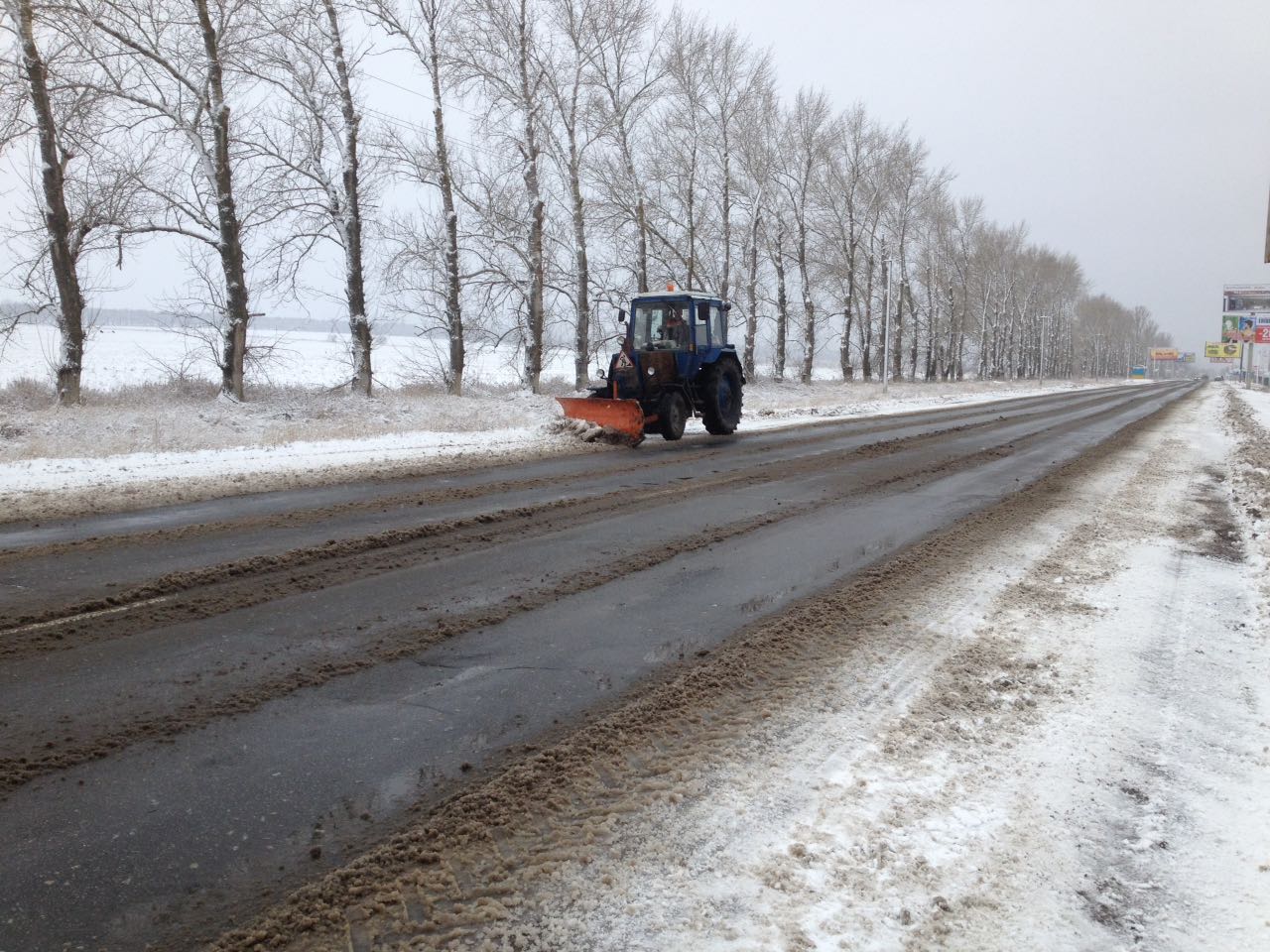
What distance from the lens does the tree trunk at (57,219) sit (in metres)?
15.2

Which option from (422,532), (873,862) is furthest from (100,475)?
(873,862)

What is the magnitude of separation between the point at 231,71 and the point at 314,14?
2.79m

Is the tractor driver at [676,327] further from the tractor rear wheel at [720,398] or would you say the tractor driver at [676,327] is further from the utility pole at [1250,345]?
the utility pole at [1250,345]

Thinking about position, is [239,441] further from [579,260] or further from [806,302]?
[806,302]

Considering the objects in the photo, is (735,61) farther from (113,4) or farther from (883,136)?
(113,4)

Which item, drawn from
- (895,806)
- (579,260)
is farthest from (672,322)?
(895,806)

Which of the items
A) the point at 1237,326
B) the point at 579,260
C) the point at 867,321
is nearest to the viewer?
the point at 579,260

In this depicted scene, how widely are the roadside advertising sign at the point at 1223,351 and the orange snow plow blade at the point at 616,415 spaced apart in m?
119

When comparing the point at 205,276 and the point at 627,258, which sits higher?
the point at 627,258

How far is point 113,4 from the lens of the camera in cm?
1577

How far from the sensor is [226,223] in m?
17.5

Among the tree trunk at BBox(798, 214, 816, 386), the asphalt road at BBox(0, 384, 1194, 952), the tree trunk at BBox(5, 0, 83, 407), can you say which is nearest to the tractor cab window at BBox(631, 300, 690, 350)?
the asphalt road at BBox(0, 384, 1194, 952)

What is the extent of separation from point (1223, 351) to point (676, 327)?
134215mm

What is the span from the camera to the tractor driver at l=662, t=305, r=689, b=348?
633 inches
